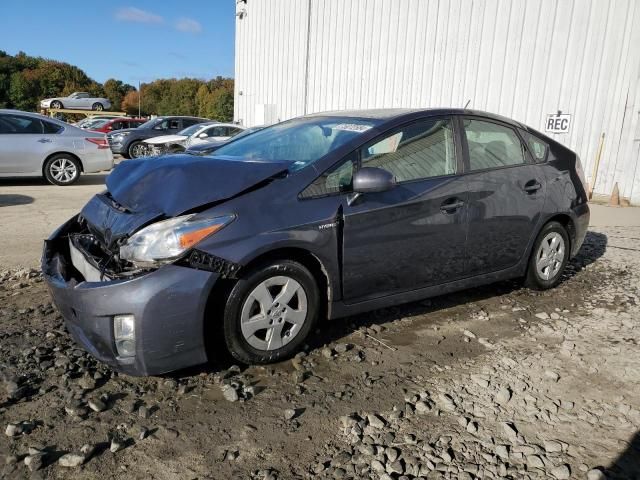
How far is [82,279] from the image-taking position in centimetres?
325

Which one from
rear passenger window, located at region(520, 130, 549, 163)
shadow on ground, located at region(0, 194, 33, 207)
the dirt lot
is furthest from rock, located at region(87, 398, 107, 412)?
shadow on ground, located at region(0, 194, 33, 207)

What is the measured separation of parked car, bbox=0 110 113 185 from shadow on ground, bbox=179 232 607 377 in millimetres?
8665

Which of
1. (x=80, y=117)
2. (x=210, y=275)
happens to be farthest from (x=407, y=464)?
(x=80, y=117)

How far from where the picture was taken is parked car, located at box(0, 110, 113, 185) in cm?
996

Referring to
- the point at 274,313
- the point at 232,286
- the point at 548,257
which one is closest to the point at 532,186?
the point at 548,257

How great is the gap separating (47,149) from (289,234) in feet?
29.7

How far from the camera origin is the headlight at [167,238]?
2842 millimetres

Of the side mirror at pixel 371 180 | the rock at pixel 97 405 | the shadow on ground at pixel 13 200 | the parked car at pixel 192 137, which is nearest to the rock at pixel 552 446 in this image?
the side mirror at pixel 371 180

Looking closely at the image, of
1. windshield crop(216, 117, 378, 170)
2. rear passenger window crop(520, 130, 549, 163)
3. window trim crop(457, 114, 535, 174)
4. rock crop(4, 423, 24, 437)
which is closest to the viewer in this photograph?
rock crop(4, 423, 24, 437)

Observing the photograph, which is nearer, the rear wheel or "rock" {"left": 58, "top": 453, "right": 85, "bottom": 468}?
"rock" {"left": 58, "top": 453, "right": 85, "bottom": 468}

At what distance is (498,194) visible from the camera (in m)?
4.13

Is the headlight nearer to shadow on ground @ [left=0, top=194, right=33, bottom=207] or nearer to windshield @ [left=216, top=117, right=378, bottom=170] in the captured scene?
windshield @ [left=216, top=117, right=378, bottom=170]

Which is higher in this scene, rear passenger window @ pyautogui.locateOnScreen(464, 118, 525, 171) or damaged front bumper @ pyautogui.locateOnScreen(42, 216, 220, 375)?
rear passenger window @ pyautogui.locateOnScreen(464, 118, 525, 171)

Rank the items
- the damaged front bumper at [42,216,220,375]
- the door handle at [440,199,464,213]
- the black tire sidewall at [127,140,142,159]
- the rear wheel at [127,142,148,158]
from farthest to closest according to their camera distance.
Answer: the black tire sidewall at [127,140,142,159], the rear wheel at [127,142,148,158], the door handle at [440,199,464,213], the damaged front bumper at [42,216,220,375]
